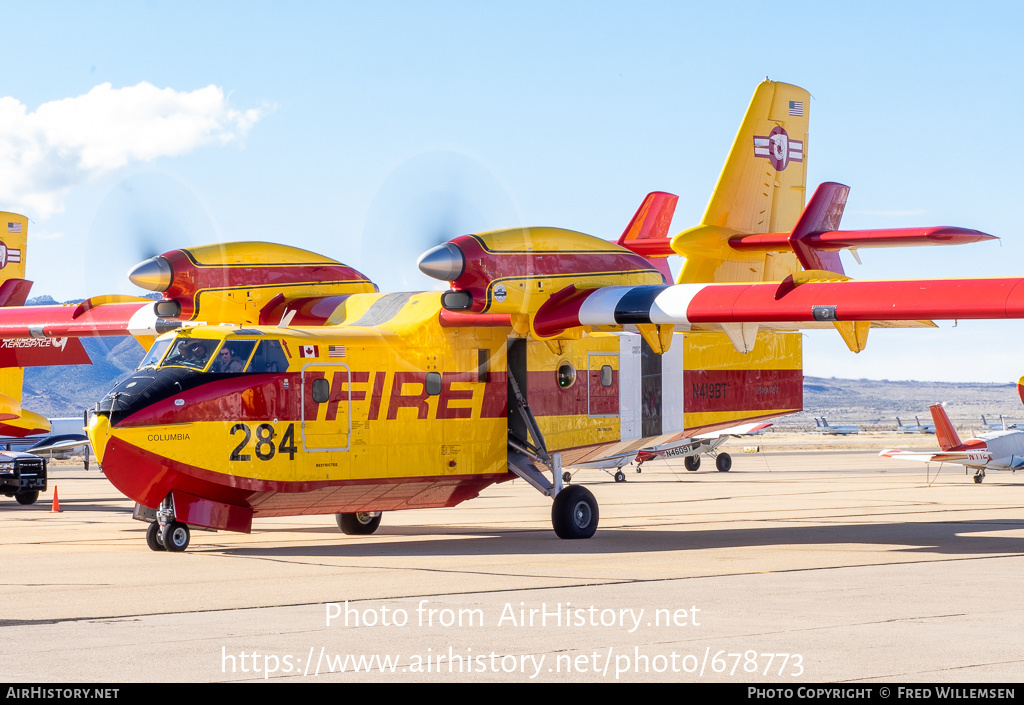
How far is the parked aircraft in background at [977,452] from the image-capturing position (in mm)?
38084

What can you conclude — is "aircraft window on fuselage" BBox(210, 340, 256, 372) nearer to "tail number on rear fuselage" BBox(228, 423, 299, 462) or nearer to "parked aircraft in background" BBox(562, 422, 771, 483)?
"tail number on rear fuselage" BBox(228, 423, 299, 462)

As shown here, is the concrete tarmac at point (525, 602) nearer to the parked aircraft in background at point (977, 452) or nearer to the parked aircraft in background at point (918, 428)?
the parked aircraft in background at point (977, 452)

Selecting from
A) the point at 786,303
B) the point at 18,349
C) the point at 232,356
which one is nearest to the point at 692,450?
the point at 18,349

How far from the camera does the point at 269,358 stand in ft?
58.7

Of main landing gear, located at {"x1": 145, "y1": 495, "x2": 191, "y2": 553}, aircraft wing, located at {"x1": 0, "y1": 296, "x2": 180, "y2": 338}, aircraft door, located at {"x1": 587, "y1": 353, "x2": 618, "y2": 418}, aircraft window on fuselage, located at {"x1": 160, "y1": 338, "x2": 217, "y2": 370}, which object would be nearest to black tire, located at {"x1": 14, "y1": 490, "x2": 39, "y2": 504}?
aircraft wing, located at {"x1": 0, "y1": 296, "x2": 180, "y2": 338}

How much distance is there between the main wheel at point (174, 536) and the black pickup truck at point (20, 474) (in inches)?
584

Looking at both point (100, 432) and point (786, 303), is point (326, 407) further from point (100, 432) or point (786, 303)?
point (786, 303)

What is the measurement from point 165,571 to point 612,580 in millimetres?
5564

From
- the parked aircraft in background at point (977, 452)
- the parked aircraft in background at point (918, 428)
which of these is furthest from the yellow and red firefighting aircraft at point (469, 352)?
the parked aircraft in background at point (918, 428)

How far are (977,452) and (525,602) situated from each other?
1178 inches

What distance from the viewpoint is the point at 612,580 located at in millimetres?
13867

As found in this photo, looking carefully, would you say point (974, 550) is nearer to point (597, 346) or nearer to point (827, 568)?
point (827, 568)

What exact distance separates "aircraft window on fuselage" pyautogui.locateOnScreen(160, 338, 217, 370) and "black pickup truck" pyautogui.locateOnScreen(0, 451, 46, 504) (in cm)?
1516

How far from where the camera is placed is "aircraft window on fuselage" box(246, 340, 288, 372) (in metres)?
17.8
